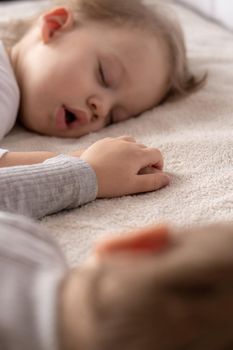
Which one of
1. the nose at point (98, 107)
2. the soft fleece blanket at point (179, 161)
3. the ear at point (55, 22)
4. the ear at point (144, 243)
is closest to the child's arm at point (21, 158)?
the soft fleece blanket at point (179, 161)

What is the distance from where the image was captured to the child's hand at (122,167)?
84cm

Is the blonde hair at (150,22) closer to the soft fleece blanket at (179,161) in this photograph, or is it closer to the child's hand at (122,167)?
the soft fleece blanket at (179,161)

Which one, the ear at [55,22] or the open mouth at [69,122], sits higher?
the ear at [55,22]

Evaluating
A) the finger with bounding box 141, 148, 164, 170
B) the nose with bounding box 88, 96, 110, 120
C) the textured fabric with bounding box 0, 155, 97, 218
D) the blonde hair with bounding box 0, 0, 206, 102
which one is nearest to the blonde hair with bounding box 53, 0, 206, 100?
the blonde hair with bounding box 0, 0, 206, 102

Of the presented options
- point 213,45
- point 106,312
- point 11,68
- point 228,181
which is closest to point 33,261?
point 106,312

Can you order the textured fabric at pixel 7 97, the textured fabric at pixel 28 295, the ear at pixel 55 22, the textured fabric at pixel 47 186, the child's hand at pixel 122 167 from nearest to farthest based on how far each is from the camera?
the textured fabric at pixel 28 295
the textured fabric at pixel 47 186
the child's hand at pixel 122 167
the textured fabric at pixel 7 97
the ear at pixel 55 22

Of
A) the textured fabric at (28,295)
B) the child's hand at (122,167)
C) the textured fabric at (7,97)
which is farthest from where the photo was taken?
the textured fabric at (7,97)

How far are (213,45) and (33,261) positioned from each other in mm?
1218

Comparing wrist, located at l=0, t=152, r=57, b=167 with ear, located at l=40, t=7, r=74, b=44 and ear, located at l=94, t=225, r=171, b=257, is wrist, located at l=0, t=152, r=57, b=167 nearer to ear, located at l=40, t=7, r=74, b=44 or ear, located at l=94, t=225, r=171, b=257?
ear, located at l=40, t=7, r=74, b=44

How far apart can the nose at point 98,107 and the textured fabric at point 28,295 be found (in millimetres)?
674

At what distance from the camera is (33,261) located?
45 cm

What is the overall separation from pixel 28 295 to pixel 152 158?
52cm

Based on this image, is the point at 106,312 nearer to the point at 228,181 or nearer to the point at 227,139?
the point at 228,181

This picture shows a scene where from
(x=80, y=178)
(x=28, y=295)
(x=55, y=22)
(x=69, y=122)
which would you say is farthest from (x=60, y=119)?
(x=28, y=295)
